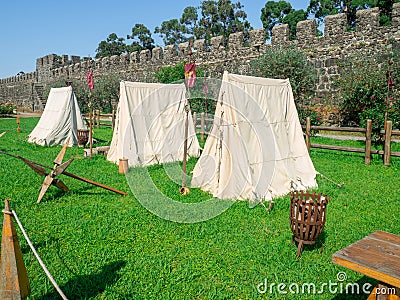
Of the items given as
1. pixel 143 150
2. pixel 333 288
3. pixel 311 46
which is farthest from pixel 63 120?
pixel 333 288

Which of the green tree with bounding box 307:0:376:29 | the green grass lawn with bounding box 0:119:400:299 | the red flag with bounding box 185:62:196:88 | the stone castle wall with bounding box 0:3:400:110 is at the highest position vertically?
the green tree with bounding box 307:0:376:29

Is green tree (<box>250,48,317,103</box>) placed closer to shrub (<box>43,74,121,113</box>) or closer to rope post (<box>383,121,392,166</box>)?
rope post (<box>383,121,392,166</box>)

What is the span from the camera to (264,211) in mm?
5613

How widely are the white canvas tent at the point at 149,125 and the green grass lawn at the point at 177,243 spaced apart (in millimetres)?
2648

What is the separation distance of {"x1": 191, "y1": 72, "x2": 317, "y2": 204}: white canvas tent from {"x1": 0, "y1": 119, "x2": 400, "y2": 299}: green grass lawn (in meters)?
0.38

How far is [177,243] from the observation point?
14.7 feet

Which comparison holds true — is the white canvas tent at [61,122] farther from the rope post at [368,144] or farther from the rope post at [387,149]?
the rope post at [387,149]

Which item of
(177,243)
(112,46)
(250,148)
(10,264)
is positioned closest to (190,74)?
(250,148)

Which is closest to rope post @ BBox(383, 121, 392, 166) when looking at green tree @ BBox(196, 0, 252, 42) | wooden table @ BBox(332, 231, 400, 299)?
wooden table @ BBox(332, 231, 400, 299)

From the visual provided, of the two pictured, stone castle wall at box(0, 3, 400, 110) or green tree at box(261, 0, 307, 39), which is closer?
stone castle wall at box(0, 3, 400, 110)

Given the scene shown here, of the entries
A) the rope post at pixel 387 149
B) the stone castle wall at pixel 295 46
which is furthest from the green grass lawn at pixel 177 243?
the stone castle wall at pixel 295 46

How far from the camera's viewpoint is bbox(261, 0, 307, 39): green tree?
34.3 m

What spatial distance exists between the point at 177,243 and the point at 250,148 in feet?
8.21

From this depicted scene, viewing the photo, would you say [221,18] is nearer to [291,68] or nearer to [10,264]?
[291,68]
